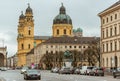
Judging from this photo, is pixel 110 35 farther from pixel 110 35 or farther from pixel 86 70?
pixel 86 70

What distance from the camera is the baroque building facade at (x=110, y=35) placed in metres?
97.4

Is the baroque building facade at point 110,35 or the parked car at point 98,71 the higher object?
the baroque building facade at point 110,35

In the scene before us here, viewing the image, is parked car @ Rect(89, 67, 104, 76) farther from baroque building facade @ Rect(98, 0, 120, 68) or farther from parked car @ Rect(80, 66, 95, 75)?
baroque building facade @ Rect(98, 0, 120, 68)

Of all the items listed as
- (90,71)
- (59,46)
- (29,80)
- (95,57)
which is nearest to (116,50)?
(90,71)

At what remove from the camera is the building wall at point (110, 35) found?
97875 mm

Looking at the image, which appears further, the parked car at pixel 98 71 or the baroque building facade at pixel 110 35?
the baroque building facade at pixel 110 35

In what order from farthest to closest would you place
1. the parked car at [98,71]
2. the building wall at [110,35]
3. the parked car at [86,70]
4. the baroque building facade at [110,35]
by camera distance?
the building wall at [110,35] < the baroque building facade at [110,35] < the parked car at [86,70] < the parked car at [98,71]

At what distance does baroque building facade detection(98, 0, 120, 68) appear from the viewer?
320ft

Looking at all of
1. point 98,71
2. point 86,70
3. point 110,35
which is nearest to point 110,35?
point 110,35

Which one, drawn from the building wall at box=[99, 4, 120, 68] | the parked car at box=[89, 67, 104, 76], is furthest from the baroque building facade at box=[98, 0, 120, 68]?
the parked car at box=[89, 67, 104, 76]

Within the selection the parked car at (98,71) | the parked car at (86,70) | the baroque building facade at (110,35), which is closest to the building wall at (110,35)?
the baroque building facade at (110,35)

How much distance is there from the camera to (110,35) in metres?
103

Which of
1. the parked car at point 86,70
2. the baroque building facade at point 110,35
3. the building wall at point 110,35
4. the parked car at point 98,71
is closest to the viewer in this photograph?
the parked car at point 98,71

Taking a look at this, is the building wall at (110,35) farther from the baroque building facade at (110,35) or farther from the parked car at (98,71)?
the parked car at (98,71)
